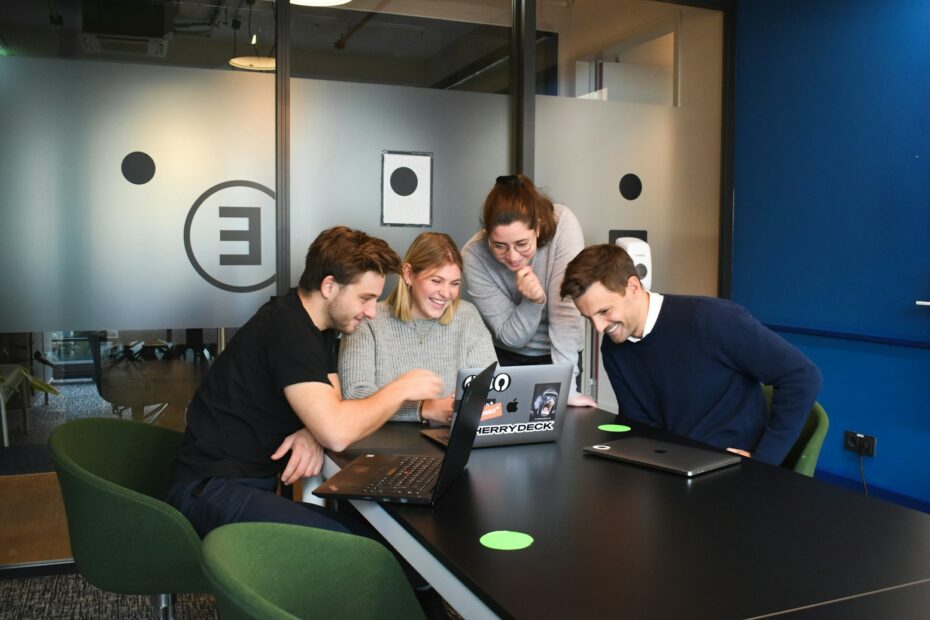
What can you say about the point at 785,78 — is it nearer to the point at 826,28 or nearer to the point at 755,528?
the point at 826,28

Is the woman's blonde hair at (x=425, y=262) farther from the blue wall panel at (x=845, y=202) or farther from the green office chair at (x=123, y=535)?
the blue wall panel at (x=845, y=202)

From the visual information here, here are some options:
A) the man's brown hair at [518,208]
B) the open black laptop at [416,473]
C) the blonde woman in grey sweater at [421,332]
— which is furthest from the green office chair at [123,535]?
the man's brown hair at [518,208]

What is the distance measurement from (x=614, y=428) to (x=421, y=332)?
70 cm

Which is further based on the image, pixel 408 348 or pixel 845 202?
pixel 845 202

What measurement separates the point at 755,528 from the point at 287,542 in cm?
79

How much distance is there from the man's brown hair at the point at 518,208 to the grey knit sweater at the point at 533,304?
10 centimetres

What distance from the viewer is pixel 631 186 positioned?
13.9 feet

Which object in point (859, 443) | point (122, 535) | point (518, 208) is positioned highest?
point (518, 208)

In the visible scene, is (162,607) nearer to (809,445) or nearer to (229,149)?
(809,445)

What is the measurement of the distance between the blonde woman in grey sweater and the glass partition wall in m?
1.12

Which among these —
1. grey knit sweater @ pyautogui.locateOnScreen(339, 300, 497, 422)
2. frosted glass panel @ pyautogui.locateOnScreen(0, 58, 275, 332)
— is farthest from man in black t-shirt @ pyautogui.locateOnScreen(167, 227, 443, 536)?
frosted glass panel @ pyautogui.locateOnScreen(0, 58, 275, 332)

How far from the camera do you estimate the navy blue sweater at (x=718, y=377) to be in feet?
7.47

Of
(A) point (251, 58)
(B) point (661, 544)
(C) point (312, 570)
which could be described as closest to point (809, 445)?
(B) point (661, 544)

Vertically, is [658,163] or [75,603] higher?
[658,163]
